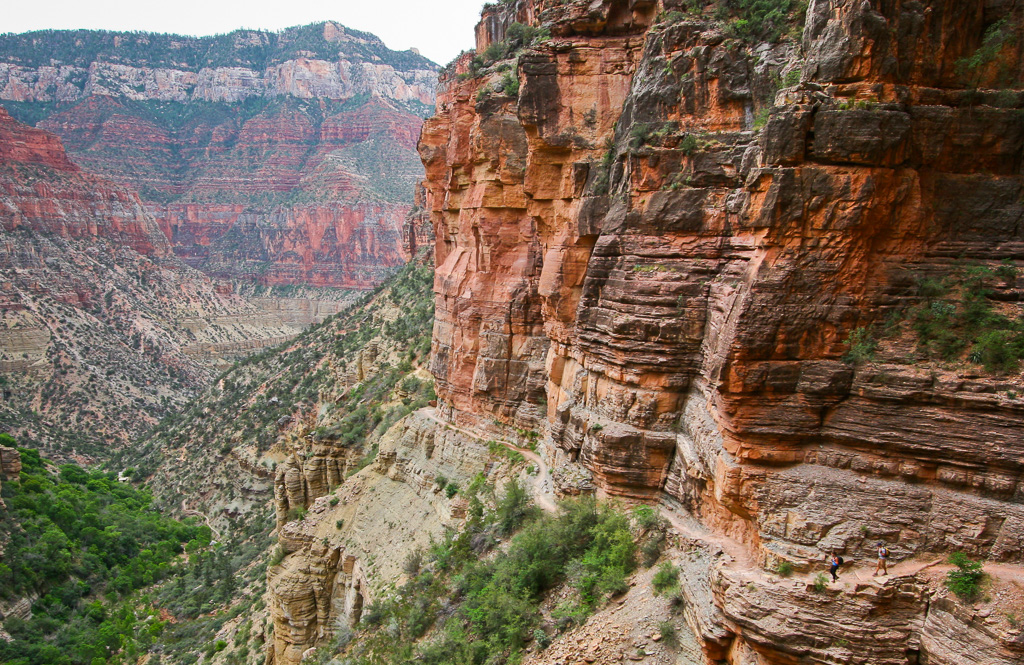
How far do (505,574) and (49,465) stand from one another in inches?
2180

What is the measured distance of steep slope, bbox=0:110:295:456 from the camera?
8025 centimetres

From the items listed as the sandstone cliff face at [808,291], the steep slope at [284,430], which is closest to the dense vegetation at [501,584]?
the sandstone cliff face at [808,291]

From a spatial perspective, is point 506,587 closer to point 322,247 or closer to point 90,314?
point 90,314

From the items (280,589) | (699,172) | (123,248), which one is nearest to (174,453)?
(280,589)

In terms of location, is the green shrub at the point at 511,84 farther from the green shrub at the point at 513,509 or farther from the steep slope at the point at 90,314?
the steep slope at the point at 90,314

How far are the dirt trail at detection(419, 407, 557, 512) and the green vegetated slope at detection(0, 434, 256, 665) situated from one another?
18.8m

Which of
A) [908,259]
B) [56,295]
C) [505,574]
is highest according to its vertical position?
[908,259]

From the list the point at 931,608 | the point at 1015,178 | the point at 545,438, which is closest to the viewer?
the point at 931,608

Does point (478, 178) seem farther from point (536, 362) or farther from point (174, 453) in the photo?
point (174, 453)

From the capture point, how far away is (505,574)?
1986 cm

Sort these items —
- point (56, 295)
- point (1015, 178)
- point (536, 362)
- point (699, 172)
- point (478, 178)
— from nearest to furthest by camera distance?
point (1015, 178) < point (699, 172) < point (536, 362) < point (478, 178) < point (56, 295)

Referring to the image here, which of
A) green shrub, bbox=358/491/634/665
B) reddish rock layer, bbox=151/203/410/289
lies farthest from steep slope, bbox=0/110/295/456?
green shrub, bbox=358/491/634/665

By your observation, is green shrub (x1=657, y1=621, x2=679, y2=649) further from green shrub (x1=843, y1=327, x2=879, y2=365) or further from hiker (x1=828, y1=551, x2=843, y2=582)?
green shrub (x1=843, y1=327, x2=879, y2=365)

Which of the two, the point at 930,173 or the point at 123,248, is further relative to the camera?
the point at 123,248
